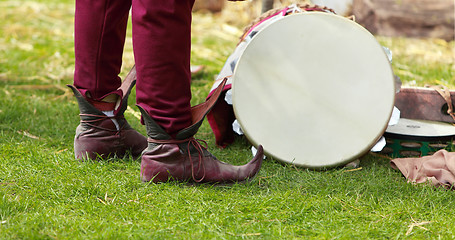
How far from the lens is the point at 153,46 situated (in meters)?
1.62

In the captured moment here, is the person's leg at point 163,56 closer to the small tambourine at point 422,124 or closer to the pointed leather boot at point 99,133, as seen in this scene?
the pointed leather boot at point 99,133

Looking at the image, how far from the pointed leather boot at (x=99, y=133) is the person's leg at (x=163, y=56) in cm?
33

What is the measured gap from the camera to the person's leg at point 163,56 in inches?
62.7

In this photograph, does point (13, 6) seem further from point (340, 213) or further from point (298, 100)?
point (340, 213)

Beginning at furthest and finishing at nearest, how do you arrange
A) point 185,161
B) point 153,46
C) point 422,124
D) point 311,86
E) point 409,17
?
point 409,17 → point 422,124 → point 311,86 → point 185,161 → point 153,46

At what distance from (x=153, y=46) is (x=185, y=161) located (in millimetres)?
417

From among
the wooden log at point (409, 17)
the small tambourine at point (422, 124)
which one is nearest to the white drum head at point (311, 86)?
the small tambourine at point (422, 124)

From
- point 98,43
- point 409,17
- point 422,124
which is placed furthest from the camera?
point 409,17

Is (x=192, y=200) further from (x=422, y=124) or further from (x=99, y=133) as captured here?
(x=422, y=124)

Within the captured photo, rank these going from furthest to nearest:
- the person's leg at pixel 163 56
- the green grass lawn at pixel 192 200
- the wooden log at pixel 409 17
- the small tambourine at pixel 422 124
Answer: the wooden log at pixel 409 17 → the small tambourine at pixel 422 124 → the person's leg at pixel 163 56 → the green grass lawn at pixel 192 200

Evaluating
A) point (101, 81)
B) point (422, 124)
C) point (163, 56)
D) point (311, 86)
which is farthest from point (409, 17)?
point (163, 56)

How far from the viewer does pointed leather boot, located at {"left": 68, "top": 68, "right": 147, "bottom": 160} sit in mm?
1970

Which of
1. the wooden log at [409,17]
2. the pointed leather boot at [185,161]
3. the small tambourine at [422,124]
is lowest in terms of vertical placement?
the wooden log at [409,17]

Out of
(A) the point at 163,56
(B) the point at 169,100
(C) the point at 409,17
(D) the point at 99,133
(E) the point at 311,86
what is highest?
(A) the point at 163,56
